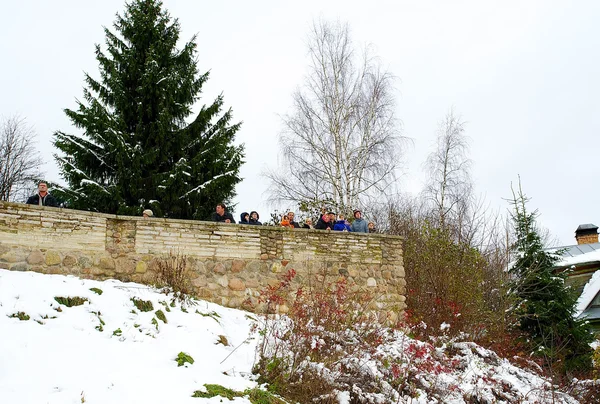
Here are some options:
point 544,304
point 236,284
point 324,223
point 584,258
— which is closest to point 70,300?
point 236,284

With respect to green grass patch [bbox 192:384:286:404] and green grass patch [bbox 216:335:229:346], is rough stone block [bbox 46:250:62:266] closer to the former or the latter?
green grass patch [bbox 216:335:229:346]

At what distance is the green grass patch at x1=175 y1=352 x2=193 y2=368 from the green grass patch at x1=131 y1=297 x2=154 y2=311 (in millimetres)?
1242

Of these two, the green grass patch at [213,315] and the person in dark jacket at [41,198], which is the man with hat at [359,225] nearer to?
the green grass patch at [213,315]

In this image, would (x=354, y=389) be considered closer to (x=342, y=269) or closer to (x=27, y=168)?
(x=342, y=269)

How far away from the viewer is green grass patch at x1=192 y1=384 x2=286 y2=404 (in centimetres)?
512

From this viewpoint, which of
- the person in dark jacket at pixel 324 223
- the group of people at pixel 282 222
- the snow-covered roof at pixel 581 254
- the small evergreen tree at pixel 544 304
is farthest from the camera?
the snow-covered roof at pixel 581 254

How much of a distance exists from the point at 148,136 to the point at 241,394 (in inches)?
374

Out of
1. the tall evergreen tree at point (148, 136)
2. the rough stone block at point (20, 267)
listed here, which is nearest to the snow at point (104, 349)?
the rough stone block at point (20, 267)

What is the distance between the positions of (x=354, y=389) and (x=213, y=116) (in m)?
9.93

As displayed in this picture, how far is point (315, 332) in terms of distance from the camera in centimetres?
722

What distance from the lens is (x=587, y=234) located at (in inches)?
1013

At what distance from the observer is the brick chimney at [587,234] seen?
2556 cm

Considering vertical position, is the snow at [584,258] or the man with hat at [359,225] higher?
the man with hat at [359,225]

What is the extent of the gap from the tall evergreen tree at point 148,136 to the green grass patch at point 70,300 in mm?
5894
